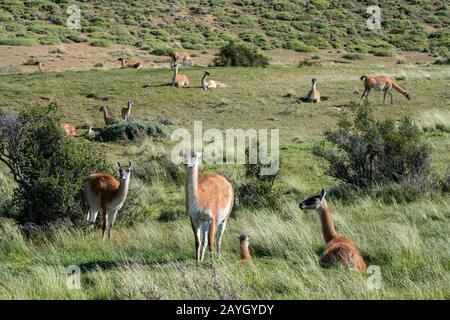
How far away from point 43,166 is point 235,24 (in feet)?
180

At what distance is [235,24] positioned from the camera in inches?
2512

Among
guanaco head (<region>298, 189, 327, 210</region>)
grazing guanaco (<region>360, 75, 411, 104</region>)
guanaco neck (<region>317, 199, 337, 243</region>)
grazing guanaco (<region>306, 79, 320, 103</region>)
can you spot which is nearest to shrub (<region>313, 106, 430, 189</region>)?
guanaco head (<region>298, 189, 327, 210</region>)

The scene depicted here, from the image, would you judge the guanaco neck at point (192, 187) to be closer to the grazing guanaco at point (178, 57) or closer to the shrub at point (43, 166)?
the shrub at point (43, 166)

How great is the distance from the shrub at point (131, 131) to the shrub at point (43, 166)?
7112 millimetres

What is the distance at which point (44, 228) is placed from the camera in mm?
10234

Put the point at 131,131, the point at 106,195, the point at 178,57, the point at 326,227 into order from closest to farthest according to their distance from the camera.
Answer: the point at 326,227
the point at 106,195
the point at 131,131
the point at 178,57

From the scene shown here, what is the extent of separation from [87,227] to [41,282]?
3258mm

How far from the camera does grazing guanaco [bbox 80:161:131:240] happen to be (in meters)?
9.65

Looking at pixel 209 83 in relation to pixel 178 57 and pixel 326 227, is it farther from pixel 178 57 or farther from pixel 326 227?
pixel 326 227

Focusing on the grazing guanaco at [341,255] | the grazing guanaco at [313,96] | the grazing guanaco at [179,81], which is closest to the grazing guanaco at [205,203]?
the grazing guanaco at [341,255]

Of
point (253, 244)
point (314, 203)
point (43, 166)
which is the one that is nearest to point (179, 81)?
point (43, 166)

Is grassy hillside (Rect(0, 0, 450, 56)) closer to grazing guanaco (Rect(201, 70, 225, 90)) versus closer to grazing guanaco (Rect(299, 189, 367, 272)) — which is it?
grazing guanaco (Rect(201, 70, 225, 90))

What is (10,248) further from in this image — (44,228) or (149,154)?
(149,154)

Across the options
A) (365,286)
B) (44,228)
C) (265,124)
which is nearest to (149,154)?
(265,124)
